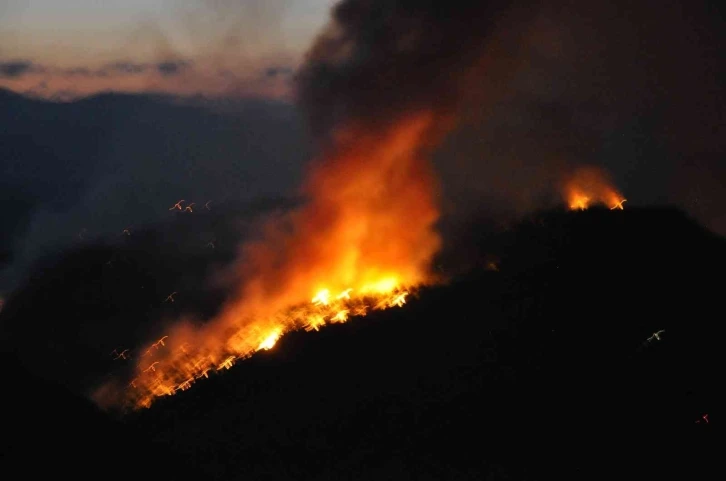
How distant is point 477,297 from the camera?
32.8 m

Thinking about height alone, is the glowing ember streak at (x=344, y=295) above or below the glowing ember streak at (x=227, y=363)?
below

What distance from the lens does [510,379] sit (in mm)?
28047

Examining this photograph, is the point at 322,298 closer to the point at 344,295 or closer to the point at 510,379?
the point at 344,295

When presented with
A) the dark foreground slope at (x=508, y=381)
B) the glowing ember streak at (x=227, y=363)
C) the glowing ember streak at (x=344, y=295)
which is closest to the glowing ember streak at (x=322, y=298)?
the glowing ember streak at (x=344, y=295)

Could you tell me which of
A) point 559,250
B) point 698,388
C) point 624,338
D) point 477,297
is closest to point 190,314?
point 477,297

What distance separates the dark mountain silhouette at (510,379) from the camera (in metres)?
24.7

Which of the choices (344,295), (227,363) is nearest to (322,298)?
(344,295)

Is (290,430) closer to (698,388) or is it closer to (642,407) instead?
(642,407)

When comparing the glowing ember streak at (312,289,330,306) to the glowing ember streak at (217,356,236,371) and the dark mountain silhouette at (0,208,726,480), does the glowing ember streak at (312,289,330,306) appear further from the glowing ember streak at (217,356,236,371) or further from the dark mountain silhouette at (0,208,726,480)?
the glowing ember streak at (217,356,236,371)

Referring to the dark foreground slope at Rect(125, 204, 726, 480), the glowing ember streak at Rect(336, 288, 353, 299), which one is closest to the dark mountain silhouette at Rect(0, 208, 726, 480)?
the dark foreground slope at Rect(125, 204, 726, 480)

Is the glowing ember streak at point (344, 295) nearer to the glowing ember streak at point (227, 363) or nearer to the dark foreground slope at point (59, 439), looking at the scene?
the glowing ember streak at point (227, 363)

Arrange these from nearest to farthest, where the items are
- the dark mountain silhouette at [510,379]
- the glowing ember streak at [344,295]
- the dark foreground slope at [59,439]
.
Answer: the dark foreground slope at [59,439], the dark mountain silhouette at [510,379], the glowing ember streak at [344,295]

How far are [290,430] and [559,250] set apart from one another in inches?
790

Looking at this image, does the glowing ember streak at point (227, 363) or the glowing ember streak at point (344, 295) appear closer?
the glowing ember streak at point (227, 363)
